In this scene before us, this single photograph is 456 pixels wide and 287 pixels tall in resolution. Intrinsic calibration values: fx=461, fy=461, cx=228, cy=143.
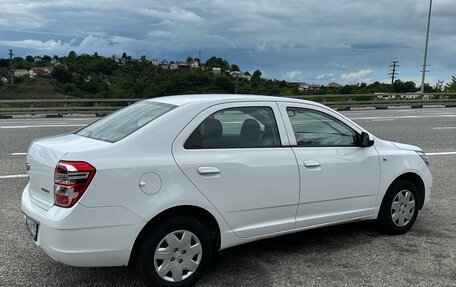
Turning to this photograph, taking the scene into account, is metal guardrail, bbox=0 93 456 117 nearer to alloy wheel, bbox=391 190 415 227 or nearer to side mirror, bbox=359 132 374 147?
alloy wheel, bbox=391 190 415 227

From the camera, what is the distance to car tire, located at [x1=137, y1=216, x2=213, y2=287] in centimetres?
352

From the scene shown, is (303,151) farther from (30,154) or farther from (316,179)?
(30,154)

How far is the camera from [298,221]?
14.1 ft

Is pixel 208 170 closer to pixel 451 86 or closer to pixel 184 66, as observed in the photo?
pixel 184 66

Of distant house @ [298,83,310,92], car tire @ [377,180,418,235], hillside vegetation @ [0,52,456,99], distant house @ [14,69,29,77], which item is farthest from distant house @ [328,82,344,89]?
car tire @ [377,180,418,235]

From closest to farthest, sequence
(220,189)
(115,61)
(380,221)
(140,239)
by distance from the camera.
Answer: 1. (140,239)
2. (220,189)
3. (380,221)
4. (115,61)

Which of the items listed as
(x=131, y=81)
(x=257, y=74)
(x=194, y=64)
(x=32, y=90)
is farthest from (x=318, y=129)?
(x=32, y=90)

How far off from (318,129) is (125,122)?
1.90m

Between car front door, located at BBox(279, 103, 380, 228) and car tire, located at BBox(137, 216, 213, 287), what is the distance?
1052 millimetres

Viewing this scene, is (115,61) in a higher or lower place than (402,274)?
higher

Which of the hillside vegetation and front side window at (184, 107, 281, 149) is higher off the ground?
the hillside vegetation

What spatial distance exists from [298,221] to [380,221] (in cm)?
125

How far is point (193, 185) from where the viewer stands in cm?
365

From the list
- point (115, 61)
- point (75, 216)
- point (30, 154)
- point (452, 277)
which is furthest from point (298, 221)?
point (115, 61)
